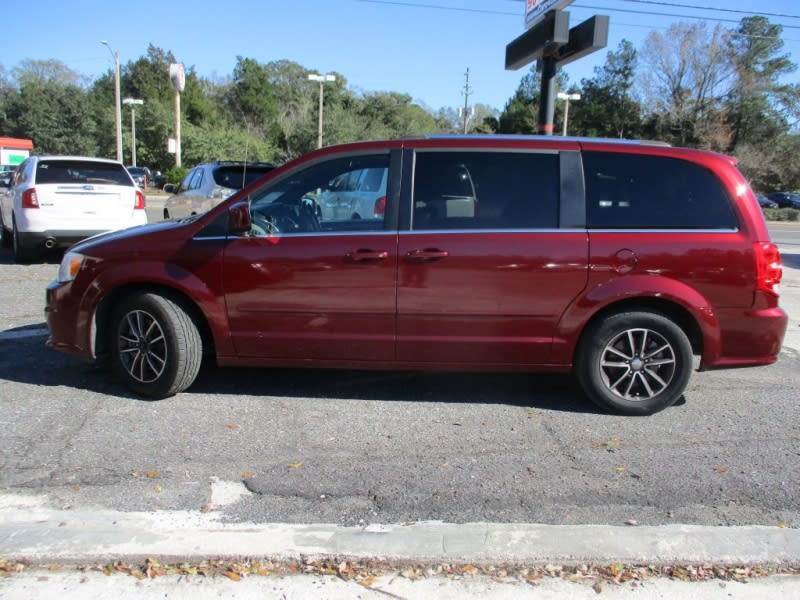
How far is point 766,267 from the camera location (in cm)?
436

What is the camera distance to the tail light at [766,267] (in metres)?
4.34

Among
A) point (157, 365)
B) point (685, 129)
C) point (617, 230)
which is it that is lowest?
point (157, 365)

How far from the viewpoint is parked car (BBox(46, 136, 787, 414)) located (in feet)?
14.3

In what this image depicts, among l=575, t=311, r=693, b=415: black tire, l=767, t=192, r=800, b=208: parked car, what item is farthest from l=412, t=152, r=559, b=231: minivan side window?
l=767, t=192, r=800, b=208: parked car

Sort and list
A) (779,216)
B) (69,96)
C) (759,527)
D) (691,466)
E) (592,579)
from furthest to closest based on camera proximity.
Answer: (69,96)
(779,216)
(691,466)
(759,527)
(592,579)

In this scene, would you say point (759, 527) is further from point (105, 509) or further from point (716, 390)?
point (105, 509)

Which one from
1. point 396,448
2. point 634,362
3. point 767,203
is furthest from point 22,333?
point 767,203

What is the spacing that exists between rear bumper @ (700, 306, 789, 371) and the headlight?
14.6 feet

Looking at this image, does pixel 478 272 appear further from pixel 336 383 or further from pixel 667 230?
pixel 336 383

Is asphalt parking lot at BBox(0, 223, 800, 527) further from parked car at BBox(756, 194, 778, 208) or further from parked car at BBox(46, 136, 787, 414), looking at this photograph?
parked car at BBox(756, 194, 778, 208)

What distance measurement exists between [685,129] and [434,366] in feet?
176

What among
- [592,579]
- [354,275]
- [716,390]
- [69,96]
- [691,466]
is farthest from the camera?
[69,96]

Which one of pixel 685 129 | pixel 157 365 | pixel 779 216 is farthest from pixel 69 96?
pixel 157 365

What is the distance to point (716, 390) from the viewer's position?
5297 mm
